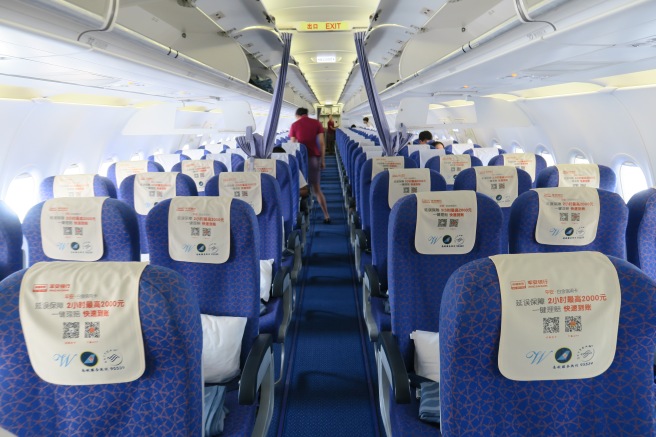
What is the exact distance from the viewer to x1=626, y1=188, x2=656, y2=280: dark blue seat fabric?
8.52ft

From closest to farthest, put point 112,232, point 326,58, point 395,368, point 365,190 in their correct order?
1. point 395,368
2. point 112,232
3. point 365,190
4. point 326,58

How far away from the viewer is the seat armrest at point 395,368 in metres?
1.90

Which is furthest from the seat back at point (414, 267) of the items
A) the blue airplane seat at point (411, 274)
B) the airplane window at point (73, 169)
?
the airplane window at point (73, 169)

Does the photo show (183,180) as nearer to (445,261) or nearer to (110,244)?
(110,244)

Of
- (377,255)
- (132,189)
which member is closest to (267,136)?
(132,189)

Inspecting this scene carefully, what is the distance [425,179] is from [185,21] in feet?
10.0

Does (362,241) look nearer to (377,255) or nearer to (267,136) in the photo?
(377,255)

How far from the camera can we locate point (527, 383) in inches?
53.9

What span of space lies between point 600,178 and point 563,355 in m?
3.40

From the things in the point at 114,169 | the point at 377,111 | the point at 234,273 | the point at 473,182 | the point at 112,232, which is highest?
the point at 377,111

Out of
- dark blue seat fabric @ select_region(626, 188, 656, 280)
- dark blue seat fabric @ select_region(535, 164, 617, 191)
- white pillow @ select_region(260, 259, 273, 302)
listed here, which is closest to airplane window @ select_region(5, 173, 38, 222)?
white pillow @ select_region(260, 259, 273, 302)

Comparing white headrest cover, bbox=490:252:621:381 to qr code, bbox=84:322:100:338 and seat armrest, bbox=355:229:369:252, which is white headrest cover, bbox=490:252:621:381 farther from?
seat armrest, bbox=355:229:369:252

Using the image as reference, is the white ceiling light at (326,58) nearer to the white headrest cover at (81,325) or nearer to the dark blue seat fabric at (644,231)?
the dark blue seat fabric at (644,231)

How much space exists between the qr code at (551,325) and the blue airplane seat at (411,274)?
0.96 metres
